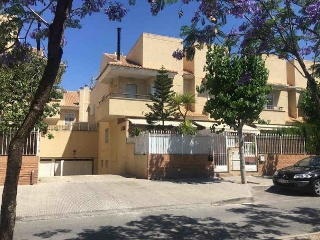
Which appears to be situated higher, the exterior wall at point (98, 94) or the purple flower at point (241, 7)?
the exterior wall at point (98, 94)

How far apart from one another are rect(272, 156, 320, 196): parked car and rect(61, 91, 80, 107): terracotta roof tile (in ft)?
95.7

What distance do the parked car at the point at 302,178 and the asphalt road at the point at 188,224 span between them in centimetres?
176

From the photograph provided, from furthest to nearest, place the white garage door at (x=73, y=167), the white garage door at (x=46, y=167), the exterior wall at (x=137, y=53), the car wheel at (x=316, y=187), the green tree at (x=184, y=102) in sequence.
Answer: the white garage door at (x=73, y=167)
the white garage door at (x=46, y=167)
the exterior wall at (x=137, y=53)
the green tree at (x=184, y=102)
the car wheel at (x=316, y=187)

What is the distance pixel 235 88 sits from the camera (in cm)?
1628

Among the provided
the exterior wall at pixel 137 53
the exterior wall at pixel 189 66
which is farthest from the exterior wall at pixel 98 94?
the exterior wall at pixel 189 66

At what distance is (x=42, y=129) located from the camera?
17.9m

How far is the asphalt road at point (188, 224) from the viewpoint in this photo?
312 inches

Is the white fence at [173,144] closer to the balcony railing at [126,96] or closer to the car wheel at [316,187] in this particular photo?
the balcony railing at [126,96]

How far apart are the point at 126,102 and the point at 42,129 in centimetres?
596

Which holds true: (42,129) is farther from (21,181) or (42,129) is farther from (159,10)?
(159,10)

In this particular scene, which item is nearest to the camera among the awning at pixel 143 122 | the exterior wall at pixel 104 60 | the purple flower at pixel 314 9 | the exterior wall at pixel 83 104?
the purple flower at pixel 314 9

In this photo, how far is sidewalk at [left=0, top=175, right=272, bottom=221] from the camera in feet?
Result: 35.4

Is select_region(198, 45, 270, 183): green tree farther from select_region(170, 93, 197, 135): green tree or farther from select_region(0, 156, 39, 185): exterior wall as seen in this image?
select_region(0, 156, 39, 185): exterior wall

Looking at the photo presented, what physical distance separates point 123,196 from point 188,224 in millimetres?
4324
